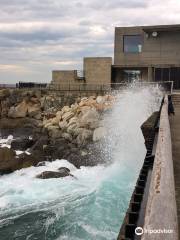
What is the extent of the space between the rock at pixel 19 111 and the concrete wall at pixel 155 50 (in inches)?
449

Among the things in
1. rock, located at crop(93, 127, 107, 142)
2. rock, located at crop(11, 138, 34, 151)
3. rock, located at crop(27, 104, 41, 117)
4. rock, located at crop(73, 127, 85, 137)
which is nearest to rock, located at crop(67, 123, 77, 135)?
rock, located at crop(73, 127, 85, 137)

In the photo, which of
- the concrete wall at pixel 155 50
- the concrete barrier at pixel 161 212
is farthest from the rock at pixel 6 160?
the concrete wall at pixel 155 50

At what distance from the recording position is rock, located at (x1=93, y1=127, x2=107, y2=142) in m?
24.4

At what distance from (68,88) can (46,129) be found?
969cm

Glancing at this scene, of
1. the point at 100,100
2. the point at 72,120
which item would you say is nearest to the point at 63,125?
the point at 72,120

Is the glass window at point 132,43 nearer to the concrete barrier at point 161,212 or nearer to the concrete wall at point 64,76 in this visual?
the concrete wall at point 64,76

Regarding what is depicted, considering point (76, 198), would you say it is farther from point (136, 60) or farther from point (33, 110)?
point (136, 60)

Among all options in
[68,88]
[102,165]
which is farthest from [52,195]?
[68,88]

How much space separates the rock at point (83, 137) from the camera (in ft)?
80.7

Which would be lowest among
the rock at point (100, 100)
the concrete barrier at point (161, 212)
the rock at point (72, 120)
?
the rock at point (72, 120)

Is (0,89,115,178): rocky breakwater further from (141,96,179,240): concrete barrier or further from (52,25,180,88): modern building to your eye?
(141,96,179,240): concrete barrier

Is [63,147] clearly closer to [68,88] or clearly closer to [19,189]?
[19,189]

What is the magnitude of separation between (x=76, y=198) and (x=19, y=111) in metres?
20.1

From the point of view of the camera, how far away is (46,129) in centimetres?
2880
